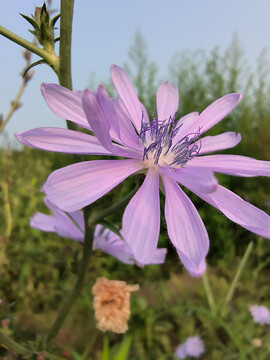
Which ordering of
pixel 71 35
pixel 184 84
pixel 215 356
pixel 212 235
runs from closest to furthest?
pixel 71 35 → pixel 215 356 → pixel 212 235 → pixel 184 84

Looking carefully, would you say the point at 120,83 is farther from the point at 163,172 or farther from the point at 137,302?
the point at 137,302

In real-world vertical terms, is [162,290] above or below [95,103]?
below

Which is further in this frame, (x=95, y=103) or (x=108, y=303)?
(x=108, y=303)

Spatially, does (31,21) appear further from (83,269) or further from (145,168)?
(83,269)

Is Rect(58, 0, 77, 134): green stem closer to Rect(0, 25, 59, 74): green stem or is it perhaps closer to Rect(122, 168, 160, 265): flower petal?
Rect(0, 25, 59, 74): green stem

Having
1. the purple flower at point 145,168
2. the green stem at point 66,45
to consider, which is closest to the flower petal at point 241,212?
the purple flower at point 145,168

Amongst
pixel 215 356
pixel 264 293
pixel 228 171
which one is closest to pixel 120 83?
pixel 228 171
